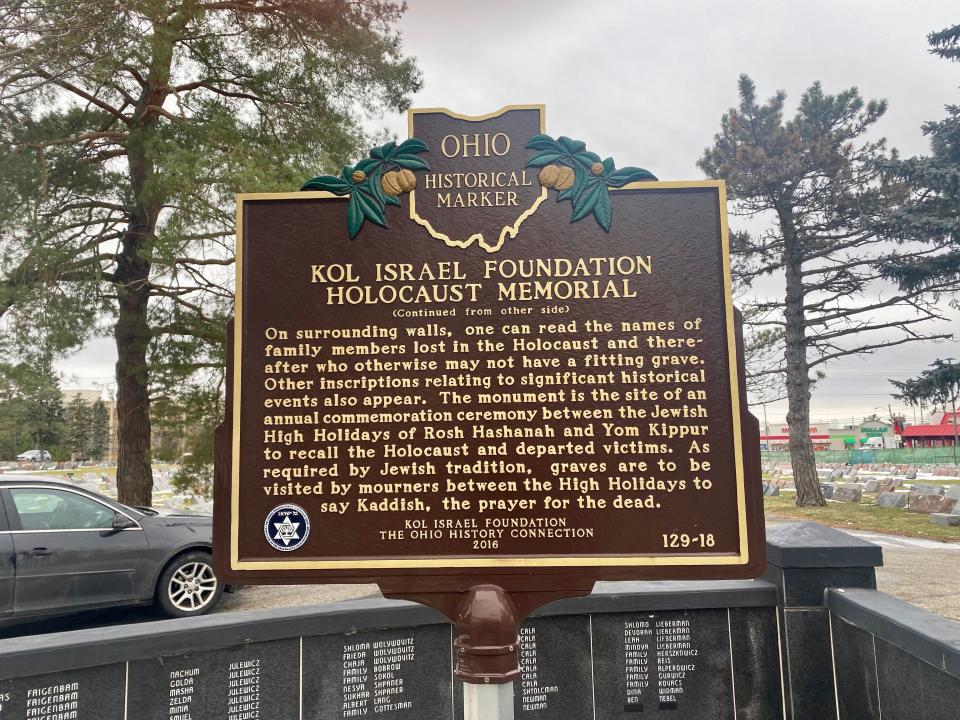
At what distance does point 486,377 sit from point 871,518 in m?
16.3

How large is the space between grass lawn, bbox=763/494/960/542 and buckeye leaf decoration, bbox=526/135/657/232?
12.8 meters

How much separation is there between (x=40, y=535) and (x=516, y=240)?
19.4 feet

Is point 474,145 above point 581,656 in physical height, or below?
above

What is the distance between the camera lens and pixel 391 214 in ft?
9.01

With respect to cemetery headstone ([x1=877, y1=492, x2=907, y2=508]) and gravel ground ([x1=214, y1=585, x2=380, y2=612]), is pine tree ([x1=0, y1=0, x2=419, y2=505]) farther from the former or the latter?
cemetery headstone ([x1=877, y1=492, x2=907, y2=508])

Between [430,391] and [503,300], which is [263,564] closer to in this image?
[430,391]

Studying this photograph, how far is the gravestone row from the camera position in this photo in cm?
354

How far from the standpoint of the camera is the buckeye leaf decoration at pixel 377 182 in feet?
8.93

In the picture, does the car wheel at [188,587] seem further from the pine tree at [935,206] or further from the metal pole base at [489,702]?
the pine tree at [935,206]

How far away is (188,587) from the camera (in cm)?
663

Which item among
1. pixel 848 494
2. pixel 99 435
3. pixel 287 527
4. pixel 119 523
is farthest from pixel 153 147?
pixel 99 435

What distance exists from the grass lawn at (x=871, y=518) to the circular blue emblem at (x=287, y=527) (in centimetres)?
1337

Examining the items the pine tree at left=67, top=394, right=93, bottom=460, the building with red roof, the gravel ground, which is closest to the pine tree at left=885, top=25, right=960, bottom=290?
the gravel ground

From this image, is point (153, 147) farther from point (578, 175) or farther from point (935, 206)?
point (935, 206)
